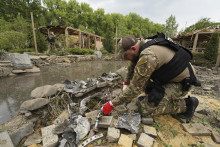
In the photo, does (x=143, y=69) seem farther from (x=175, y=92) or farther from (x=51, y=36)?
(x=51, y=36)

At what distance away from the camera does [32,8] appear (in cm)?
2577

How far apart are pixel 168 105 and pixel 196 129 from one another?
43 centimetres

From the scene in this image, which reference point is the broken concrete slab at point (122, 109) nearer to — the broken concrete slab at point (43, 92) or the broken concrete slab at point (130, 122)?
the broken concrete slab at point (130, 122)

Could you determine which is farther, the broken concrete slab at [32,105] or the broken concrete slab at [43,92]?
the broken concrete slab at [43,92]

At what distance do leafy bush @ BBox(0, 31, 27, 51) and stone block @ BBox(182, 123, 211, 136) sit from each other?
1121 cm

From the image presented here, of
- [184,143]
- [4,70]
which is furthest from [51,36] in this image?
[184,143]

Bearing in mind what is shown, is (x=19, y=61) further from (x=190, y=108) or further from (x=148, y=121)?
(x=190, y=108)

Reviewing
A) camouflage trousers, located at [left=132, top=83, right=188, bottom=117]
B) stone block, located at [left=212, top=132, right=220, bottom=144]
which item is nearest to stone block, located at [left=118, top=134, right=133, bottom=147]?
camouflage trousers, located at [left=132, top=83, right=188, bottom=117]

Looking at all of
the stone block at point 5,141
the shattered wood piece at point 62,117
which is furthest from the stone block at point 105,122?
the stone block at point 5,141

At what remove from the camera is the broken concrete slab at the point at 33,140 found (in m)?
1.23

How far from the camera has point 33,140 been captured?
1.27 metres

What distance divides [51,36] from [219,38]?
41.1 ft

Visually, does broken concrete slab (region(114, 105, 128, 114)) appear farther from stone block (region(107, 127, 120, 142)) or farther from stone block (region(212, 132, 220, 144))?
stone block (region(212, 132, 220, 144))

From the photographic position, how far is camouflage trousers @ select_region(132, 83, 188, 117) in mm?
1567
